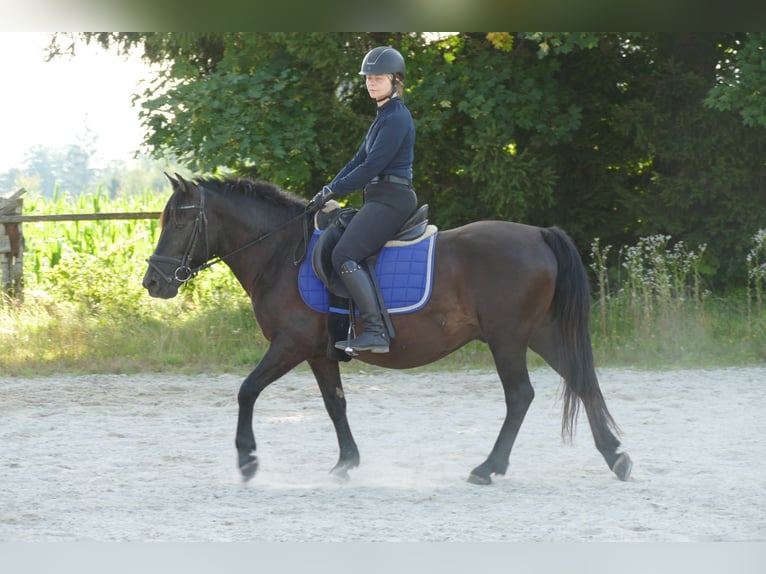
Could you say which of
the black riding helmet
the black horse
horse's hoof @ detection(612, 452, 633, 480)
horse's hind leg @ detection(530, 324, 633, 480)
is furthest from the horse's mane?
horse's hoof @ detection(612, 452, 633, 480)

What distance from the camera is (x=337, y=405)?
21.4 ft

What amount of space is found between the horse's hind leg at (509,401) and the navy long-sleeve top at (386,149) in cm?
128

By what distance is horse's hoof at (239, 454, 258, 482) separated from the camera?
6223mm

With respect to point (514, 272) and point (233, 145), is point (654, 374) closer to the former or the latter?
point (514, 272)

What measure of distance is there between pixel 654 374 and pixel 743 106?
3.25 m

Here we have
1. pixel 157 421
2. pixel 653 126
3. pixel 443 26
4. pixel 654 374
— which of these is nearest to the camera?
pixel 443 26

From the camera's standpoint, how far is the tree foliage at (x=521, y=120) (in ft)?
37.5

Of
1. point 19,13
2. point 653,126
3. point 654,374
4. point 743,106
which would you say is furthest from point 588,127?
point 19,13

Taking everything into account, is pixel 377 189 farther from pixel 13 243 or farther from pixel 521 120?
pixel 13 243

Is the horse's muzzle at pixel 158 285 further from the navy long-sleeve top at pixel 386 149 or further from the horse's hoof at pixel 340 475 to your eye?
the horse's hoof at pixel 340 475

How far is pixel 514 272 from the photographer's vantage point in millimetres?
6145

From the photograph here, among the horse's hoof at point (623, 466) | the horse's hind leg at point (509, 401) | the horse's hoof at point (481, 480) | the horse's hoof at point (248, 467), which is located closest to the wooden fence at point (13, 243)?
the horse's hoof at point (248, 467)

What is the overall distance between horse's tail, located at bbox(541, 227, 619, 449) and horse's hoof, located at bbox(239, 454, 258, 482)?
76.3 inches

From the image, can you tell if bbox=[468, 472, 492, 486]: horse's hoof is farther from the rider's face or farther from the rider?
the rider's face
